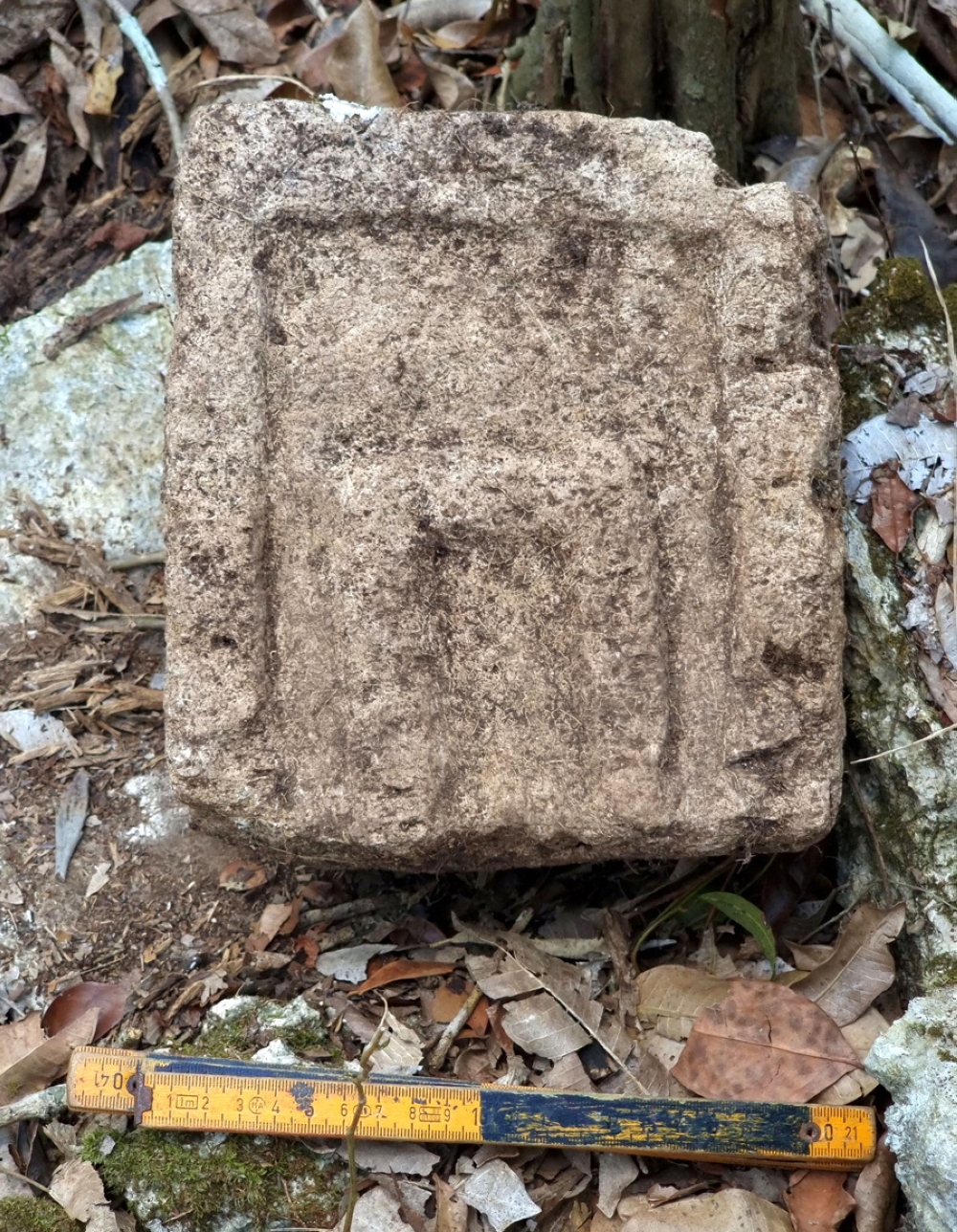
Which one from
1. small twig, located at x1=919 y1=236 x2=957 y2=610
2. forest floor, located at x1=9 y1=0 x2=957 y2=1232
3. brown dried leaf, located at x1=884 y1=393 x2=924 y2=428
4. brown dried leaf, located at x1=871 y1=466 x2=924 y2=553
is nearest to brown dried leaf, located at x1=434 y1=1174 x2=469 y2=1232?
forest floor, located at x1=9 y1=0 x2=957 y2=1232

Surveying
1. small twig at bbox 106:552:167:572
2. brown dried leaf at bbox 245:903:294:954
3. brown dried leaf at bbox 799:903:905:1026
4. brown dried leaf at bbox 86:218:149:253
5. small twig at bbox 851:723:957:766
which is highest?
brown dried leaf at bbox 86:218:149:253

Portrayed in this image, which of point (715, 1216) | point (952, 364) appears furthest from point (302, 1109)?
point (952, 364)

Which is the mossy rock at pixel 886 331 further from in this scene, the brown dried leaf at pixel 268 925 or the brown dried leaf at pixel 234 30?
the brown dried leaf at pixel 234 30

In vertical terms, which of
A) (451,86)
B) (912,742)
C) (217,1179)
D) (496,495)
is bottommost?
(217,1179)

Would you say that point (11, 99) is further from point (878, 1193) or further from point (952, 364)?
point (878, 1193)

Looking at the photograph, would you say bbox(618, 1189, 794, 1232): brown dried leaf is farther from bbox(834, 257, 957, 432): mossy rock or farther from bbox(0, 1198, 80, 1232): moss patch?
bbox(834, 257, 957, 432): mossy rock
